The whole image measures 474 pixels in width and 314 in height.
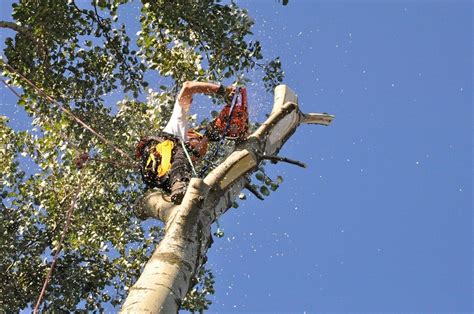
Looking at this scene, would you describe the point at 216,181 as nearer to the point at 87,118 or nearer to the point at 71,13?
the point at 71,13

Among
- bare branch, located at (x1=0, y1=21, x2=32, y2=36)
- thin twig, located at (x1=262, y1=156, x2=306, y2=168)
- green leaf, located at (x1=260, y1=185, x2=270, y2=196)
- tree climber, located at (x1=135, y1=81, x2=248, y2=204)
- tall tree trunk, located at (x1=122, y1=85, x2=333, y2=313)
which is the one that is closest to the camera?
tall tree trunk, located at (x1=122, y1=85, x2=333, y2=313)

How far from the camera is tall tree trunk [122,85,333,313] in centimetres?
275

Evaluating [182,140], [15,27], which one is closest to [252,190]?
[182,140]

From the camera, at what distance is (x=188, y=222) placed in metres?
3.38

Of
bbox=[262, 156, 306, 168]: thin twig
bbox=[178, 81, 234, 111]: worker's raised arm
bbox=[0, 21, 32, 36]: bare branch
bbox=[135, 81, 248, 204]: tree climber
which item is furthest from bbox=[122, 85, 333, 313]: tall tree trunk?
bbox=[0, 21, 32, 36]: bare branch

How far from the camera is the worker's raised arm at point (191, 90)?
4.96 meters

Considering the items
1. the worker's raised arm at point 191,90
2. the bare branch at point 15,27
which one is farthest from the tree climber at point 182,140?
the bare branch at point 15,27

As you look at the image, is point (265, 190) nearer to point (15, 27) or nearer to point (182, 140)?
point (182, 140)

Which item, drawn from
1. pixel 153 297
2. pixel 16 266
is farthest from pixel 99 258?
pixel 153 297

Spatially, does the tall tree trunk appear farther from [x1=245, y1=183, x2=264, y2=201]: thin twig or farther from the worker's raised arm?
the worker's raised arm

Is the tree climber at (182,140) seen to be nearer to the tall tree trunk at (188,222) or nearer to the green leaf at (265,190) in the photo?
the tall tree trunk at (188,222)

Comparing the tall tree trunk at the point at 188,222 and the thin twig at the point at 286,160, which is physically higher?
the thin twig at the point at 286,160

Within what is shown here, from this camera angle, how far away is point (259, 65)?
671 cm

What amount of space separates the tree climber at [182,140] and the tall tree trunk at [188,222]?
0.25m
